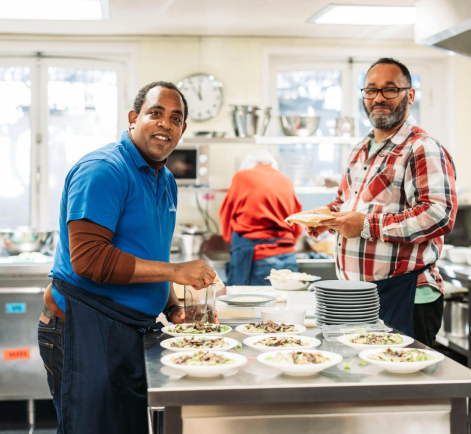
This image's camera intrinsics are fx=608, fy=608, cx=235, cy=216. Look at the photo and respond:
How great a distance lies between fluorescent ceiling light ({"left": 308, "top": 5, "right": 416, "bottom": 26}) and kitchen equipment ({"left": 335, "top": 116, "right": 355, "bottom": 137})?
82 centimetres

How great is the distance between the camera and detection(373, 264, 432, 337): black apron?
8.05 ft

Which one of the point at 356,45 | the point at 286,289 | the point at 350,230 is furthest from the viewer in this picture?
the point at 356,45

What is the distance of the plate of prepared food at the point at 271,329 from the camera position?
189cm

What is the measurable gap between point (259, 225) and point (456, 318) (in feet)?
5.03

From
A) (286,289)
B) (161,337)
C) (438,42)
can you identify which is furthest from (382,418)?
(438,42)

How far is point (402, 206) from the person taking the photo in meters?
2.52

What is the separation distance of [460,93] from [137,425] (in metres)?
4.94

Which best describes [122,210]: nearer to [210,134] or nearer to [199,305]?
[199,305]

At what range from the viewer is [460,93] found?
229 inches

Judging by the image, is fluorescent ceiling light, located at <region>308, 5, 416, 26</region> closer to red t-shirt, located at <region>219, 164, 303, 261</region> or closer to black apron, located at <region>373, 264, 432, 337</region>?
red t-shirt, located at <region>219, 164, 303, 261</region>

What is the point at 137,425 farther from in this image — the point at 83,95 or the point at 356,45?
the point at 356,45

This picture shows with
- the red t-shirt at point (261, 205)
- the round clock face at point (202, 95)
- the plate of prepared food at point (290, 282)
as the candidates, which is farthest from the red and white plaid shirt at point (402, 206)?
the round clock face at point (202, 95)

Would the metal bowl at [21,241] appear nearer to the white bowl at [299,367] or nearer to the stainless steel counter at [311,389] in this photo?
the stainless steel counter at [311,389]

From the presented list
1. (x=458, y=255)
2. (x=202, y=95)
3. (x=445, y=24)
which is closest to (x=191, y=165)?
(x=202, y=95)
